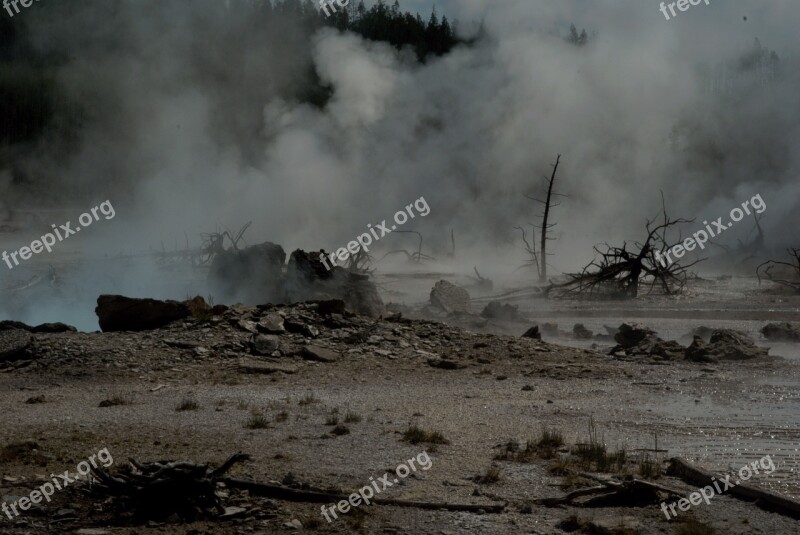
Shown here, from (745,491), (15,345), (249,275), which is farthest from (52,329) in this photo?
(745,491)

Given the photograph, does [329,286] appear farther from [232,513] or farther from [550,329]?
[232,513]

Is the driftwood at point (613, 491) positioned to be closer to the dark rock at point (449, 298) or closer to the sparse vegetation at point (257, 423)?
the sparse vegetation at point (257, 423)

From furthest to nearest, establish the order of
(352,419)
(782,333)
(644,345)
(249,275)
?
(249,275) < (782,333) < (644,345) < (352,419)

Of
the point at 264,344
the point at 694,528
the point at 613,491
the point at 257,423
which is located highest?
the point at 264,344

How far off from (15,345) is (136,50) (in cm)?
2854

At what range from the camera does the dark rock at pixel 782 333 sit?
56.7 feet

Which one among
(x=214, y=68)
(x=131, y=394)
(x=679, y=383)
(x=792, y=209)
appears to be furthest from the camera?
(x=214, y=68)

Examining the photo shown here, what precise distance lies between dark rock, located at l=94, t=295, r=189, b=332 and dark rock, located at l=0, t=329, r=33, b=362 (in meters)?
1.78

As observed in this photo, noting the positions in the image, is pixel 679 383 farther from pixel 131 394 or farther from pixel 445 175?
pixel 445 175

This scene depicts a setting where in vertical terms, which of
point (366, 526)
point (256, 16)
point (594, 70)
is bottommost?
point (366, 526)

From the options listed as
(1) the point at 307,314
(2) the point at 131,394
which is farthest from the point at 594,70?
(2) the point at 131,394

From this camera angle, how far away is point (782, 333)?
57.2 feet

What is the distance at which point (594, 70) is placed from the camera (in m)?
40.8

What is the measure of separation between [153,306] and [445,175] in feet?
84.4
